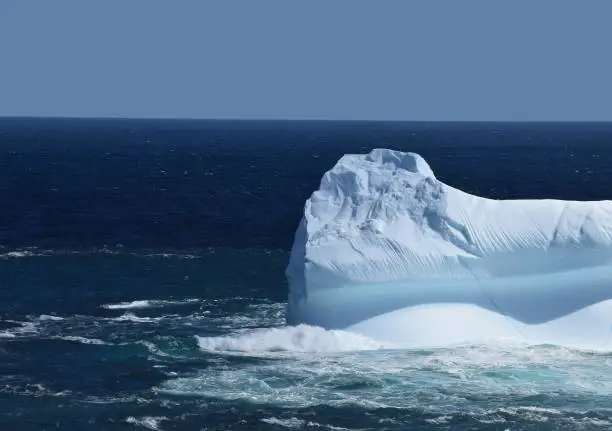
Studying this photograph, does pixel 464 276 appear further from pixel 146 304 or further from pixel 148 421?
pixel 146 304

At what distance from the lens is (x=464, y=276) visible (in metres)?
43.7

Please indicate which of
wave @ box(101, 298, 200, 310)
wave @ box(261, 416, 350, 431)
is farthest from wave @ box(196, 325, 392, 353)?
wave @ box(101, 298, 200, 310)

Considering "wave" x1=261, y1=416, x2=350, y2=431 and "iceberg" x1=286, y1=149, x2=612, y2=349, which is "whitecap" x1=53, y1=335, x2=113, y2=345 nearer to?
"iceberg" x1=286, y1=149, x2=612, y2=349

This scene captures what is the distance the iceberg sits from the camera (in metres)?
43.0

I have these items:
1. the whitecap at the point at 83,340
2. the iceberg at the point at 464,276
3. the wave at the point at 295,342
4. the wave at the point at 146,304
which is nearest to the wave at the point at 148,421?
the wave at the point at 295,342

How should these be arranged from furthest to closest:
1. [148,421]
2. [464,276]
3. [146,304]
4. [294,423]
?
[146,304], [464,276], [148,421], [294,423]

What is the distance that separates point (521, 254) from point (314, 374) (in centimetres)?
944

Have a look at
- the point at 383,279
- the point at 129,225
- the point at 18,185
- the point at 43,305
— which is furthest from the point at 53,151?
the point at 383,279

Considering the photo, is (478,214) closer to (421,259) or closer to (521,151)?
(421,259)

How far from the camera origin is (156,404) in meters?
36.8

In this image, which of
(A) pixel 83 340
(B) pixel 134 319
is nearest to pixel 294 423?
(A) pixel 83 340

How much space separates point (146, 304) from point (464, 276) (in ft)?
48.7

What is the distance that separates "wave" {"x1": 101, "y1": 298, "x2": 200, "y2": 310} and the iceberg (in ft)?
27.0

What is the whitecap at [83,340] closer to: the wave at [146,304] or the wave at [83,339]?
the wave at [83,339]
